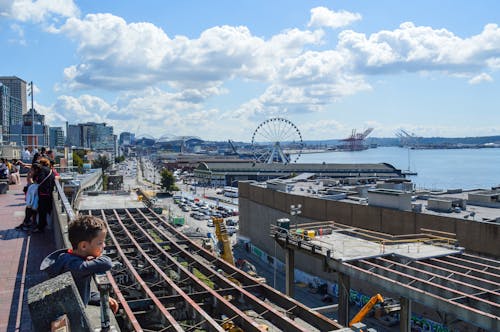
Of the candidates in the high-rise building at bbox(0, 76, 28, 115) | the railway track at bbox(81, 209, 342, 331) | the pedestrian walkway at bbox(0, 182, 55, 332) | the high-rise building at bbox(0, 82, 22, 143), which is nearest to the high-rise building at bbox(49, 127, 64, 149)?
the high-rise building at bbox(0, 76, 28, 115)

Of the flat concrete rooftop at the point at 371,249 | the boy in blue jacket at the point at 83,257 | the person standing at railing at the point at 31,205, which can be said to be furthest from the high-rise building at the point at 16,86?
the boy in blue jacket at the point at 83,257

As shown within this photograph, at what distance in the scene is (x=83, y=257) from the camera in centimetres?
374

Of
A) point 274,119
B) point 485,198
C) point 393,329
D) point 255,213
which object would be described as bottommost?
point 393,329

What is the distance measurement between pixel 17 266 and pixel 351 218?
65.0 feet

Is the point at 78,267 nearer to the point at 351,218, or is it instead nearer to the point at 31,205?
the point at 31,205

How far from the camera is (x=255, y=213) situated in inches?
1471

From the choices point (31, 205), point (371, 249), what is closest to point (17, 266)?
point (31, 205)

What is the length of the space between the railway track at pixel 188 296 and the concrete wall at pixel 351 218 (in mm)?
9513

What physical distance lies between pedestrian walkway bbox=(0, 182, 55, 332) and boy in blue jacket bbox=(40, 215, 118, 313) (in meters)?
2.19

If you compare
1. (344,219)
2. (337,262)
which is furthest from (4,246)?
(344,219)

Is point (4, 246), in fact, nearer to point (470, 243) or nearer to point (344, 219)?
point (470, 243)

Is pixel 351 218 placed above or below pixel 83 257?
below

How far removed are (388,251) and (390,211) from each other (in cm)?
724

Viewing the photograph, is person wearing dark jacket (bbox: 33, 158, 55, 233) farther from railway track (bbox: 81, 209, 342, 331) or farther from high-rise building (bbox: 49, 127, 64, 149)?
high-rise building (bbox: 49, 127, 64, 149)
